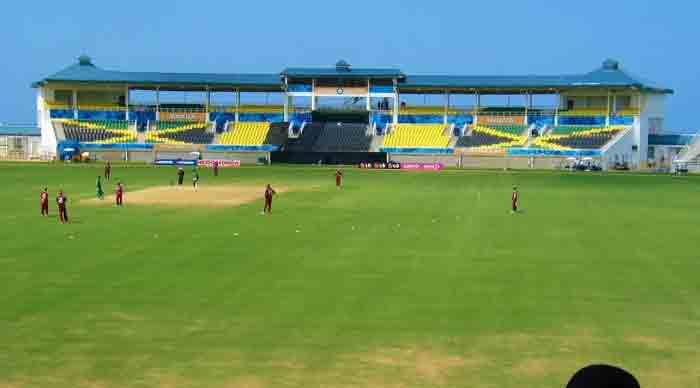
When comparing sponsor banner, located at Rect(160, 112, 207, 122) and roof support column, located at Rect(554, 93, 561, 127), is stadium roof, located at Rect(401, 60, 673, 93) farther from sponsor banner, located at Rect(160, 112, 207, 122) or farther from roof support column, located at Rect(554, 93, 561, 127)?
sponsor banner, located at Rect(160, 112, 207, 122)

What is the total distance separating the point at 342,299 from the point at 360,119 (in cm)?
10614

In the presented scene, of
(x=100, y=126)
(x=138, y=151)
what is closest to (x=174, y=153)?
(x=138, y=151)

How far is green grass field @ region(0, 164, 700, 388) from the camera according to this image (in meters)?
15.3

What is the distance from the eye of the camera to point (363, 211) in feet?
151

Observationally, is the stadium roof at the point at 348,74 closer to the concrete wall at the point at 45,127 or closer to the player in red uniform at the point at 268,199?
the concrete wall at the point at 45,127

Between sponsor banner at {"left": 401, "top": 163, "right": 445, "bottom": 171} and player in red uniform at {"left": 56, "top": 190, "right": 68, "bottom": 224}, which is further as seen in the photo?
sponsor banner at {"left": 401, "top": 163, "right": 445, "bottom": 171}

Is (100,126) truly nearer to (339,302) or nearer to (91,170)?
(91,170)

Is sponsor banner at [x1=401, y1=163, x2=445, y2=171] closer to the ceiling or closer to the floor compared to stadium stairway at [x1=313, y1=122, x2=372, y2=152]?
closer to the floor

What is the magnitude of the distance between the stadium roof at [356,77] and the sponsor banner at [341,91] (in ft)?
5.25

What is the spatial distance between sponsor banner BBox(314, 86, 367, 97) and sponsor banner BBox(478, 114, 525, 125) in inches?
660

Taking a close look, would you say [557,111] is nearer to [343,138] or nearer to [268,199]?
[343,138]

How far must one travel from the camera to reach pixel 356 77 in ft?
408

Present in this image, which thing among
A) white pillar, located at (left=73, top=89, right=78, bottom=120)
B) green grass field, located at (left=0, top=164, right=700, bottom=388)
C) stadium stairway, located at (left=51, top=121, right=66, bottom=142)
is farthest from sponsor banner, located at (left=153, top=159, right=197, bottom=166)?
green grass field, located at (left=0, top=164, right=700, bottom=388)

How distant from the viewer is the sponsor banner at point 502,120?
124 m
